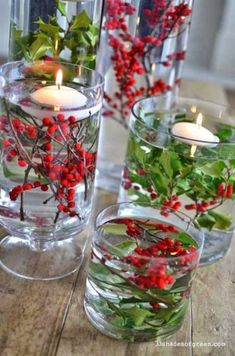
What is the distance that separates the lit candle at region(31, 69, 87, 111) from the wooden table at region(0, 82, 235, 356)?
171 mm

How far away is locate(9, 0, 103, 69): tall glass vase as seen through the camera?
0.59 metres

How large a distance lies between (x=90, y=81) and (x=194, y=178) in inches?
5.7

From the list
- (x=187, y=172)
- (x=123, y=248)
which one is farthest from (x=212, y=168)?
(x=123, y=248)

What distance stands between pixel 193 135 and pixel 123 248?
0.16 meters

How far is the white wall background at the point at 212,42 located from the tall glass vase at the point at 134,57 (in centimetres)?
65

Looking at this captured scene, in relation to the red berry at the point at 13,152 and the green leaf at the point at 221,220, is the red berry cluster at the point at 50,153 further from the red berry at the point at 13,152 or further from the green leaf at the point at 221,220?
the green leaf at the point at 221,220

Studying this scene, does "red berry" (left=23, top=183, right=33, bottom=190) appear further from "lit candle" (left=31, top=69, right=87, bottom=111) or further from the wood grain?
the wood grain

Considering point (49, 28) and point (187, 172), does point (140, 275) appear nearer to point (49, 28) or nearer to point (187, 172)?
point (187, 172)

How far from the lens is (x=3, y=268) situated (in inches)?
22.4

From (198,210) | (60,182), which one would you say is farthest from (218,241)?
(60,182)

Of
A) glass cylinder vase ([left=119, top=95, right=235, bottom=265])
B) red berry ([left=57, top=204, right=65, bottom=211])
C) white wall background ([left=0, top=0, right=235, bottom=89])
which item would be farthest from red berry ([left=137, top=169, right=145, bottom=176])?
white wall background ([left=0, top=0, right=235, bottom=89])

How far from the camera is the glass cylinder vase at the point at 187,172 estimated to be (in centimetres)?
56

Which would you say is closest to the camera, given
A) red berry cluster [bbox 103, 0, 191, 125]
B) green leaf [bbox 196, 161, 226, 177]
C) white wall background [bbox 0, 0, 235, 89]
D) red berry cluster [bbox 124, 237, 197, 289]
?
red berry cluster [bbox 124, 237, 197, 289]

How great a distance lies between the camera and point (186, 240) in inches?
20.3
